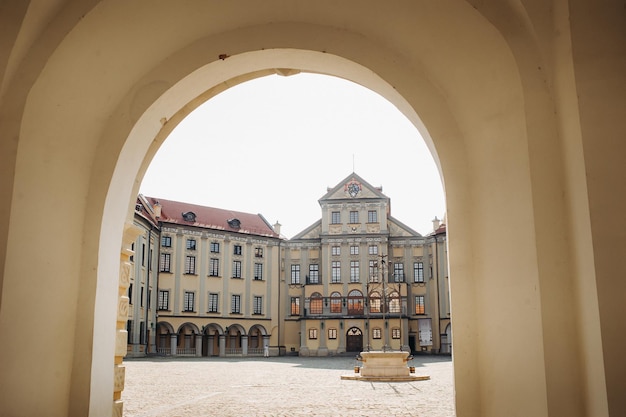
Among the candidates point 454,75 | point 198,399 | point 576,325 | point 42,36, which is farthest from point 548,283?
point 198,399

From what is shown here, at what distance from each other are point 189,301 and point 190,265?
3257 millimetres

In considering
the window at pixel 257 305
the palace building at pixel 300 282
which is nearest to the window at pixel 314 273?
the palace building at pixel 300 282

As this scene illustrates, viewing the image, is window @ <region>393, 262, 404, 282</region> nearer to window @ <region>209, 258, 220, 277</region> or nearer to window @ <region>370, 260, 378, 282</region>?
window @ <region>370, 260, 378, 282</region>

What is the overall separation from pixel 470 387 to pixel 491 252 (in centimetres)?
117

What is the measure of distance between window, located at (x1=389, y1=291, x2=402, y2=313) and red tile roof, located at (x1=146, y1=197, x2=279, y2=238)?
1303 centimetres

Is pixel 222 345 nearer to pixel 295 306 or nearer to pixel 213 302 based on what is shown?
pixel 213 302

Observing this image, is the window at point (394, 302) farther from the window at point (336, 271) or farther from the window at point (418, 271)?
the window at point (336, 271)

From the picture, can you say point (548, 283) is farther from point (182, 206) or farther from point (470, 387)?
point (182, 206)

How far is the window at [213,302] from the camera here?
188 ft

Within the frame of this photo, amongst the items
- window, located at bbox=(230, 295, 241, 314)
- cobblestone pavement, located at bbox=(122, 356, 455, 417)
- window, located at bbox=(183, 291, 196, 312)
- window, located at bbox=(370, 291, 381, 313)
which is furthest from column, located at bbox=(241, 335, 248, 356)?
cobblestone pavement, located at bbox=(122, 356, 455, 417)

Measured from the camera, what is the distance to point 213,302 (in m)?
57.4

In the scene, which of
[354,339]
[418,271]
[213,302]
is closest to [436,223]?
[418,271]

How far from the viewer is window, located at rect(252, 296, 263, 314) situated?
59.6 metres

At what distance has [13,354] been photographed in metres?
5.05
